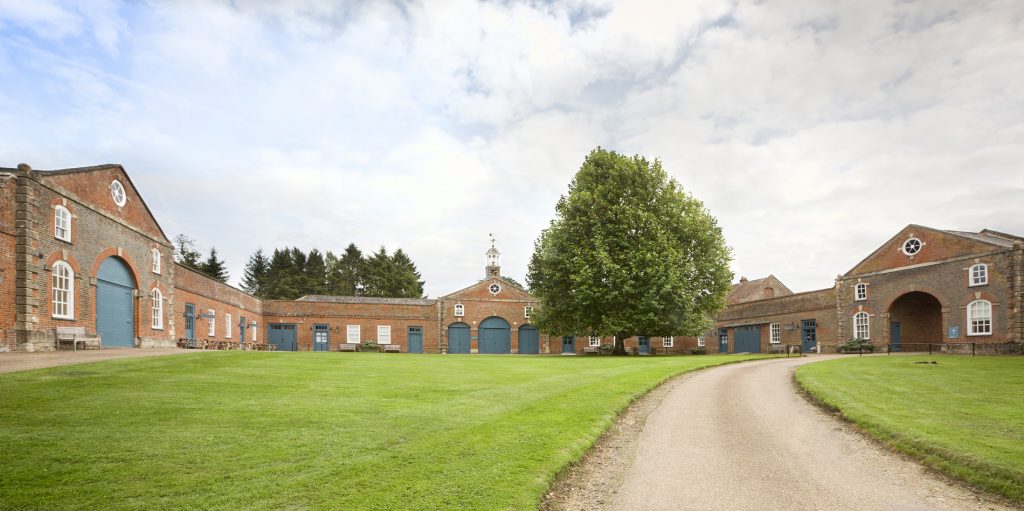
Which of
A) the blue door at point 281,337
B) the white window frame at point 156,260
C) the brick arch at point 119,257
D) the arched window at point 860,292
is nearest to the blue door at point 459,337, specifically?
the blue door at point 281,337

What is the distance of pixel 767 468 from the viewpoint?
28.7ft

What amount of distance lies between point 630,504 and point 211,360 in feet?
48.7

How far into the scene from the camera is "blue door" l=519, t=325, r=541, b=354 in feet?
173

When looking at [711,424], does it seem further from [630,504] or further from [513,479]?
[513,479]

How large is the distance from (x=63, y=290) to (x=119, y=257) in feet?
13.8

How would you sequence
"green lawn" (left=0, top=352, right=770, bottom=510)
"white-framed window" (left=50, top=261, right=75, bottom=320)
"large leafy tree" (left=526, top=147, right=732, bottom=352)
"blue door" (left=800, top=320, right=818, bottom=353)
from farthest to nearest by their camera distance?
"blue door" (left=800, top=320, right=818, bottom=353)
"large leafy tree" (left=526, top=147, right=732, bottom=352)
"white-framed window" (left=50, top=261, right=75, bottom=320)
"green lawn" (left=0, top=352, right=770, bottom=510)

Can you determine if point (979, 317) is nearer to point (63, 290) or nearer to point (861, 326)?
point (861, 326)

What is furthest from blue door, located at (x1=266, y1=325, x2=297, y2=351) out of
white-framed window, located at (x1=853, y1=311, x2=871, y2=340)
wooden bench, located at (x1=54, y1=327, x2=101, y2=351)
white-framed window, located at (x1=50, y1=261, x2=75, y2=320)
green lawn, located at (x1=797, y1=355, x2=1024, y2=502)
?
white-framed window, located at (x1=853, y1=311, x2=871, y2=340)

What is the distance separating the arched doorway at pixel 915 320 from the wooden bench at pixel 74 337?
44842 mm

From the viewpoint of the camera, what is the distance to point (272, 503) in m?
5.91

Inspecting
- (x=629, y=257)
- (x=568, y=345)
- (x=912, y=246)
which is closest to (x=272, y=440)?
(x=629, y=257)

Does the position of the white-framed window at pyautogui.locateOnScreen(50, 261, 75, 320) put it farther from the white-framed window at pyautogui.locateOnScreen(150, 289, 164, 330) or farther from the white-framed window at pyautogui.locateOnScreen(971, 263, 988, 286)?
the white-framed window at pyautogui.locateOnScreen(971, 263, 988, 286)

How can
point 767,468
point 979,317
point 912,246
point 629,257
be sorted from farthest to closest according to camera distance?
point 912,246 → point 629,257 → point 979,317 → point 767,468

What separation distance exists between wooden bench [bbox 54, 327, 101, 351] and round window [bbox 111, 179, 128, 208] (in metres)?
6.07
